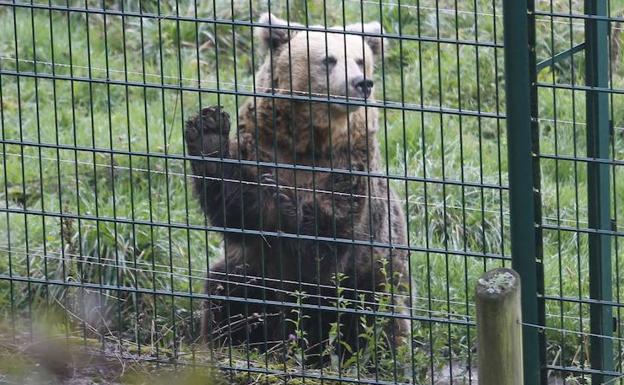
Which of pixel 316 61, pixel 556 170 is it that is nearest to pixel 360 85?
pixel 316 61

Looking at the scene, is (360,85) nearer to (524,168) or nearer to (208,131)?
(208,131)

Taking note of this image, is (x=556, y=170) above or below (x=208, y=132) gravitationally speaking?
below

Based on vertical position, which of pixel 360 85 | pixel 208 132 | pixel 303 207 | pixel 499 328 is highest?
pixel 360 85

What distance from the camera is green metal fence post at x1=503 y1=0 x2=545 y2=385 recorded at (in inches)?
183

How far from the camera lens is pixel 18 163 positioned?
823 centimetres

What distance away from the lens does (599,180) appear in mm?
4891

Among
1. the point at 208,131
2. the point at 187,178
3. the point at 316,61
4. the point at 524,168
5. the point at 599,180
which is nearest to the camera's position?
the point at 524,168

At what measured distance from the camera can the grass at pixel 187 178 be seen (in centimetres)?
635

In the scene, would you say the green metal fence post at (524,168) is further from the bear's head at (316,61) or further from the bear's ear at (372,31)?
the bear's ear at (372,31)

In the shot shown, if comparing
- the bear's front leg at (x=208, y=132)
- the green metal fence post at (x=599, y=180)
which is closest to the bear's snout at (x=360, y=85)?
the bear's front leg at (x=208, y=132)

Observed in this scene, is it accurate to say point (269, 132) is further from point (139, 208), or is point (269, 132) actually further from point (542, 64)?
point (542, 64)

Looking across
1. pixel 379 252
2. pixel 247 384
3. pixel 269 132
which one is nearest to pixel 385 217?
pixel 379 252

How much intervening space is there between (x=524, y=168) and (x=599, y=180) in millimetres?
316

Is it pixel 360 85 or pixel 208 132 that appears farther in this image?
pixel 360 85
